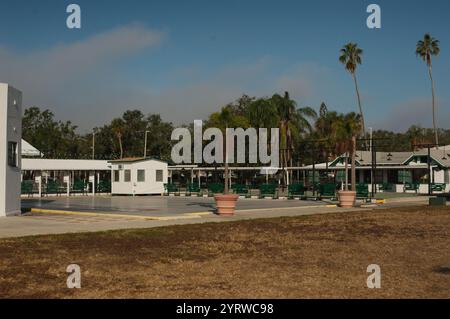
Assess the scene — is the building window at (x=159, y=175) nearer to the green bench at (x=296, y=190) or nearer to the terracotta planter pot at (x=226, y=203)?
the green bench at (x=296, y=190)

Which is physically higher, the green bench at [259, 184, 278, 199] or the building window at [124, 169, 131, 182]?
the building window at [124, 169, 131, 182]

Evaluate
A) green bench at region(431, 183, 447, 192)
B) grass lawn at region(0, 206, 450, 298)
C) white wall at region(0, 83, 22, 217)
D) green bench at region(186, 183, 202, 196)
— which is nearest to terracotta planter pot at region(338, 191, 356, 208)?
grass lawn at region(0, 206, 450, 298)

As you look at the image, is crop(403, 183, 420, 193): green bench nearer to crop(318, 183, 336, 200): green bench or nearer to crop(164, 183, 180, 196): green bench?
crop(318, 183, 336, 200): green bench

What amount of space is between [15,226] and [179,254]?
786 centimetres

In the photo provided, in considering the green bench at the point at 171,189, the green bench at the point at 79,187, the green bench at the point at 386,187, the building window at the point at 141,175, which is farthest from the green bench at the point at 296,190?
the green bench at the point at 386,187

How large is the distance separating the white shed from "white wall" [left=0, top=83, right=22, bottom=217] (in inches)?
797

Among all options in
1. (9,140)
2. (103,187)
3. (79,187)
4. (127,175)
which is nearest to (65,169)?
(79,187)

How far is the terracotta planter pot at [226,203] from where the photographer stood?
69.2ft

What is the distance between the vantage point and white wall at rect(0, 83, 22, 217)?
67.1ft

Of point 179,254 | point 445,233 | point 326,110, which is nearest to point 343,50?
point 326,110

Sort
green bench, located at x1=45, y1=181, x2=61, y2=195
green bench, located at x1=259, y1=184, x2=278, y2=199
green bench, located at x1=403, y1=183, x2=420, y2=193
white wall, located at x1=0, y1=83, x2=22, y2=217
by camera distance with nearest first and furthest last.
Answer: white wall, located at x1=0, y1=83, x2=22, y2=217 → green bench, located at x1=259, y1=184, x2=278, y2=199 → green bench, located at x1=45, y1=181, x2=61, y2=195 → green bench, located at x1=403, y1=183, x2=420, y2=193

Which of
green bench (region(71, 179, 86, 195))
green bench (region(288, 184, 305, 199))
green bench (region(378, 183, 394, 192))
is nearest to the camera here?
green bench (region(288, 184, 305, 199))

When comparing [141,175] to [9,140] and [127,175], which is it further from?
[9,140]
